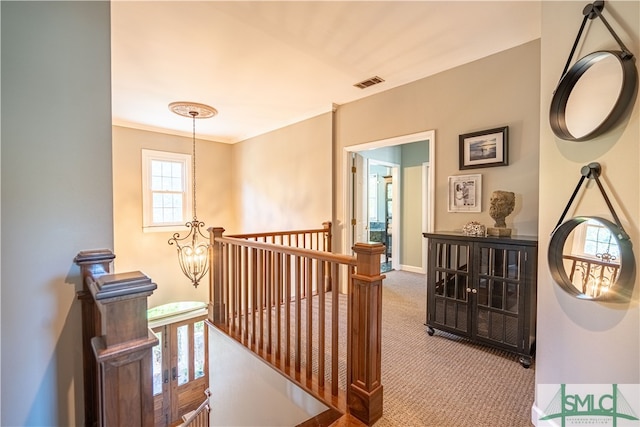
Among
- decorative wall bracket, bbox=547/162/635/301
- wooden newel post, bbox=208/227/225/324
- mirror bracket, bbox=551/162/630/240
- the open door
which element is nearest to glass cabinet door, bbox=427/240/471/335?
decorative wall bracket, bbox=547/162/635/301

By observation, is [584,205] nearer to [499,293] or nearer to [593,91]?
[593,91]

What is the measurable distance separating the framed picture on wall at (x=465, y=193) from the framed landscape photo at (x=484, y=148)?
117 millimetres

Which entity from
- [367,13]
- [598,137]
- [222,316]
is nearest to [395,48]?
[367,13]

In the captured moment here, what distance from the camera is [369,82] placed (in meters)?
3.18

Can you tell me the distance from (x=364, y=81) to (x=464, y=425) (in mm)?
3107

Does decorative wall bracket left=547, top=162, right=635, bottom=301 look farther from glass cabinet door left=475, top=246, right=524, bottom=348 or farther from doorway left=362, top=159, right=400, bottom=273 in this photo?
doorway left=362, top=159, right=400, bottom=273

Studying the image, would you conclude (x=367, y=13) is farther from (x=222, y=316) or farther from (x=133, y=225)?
(x=133, y=225)

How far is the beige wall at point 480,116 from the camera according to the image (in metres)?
2.33

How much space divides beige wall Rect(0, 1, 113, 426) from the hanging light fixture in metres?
2.49

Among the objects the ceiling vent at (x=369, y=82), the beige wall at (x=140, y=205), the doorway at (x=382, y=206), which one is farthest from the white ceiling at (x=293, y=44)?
the doorway at (x=382, y=206)

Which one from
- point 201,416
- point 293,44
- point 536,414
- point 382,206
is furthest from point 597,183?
point 201,416

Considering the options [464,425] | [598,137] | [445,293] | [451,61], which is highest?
[451,61]

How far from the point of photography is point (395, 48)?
2506 mm

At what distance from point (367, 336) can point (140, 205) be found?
Answer: 15.8 feet
